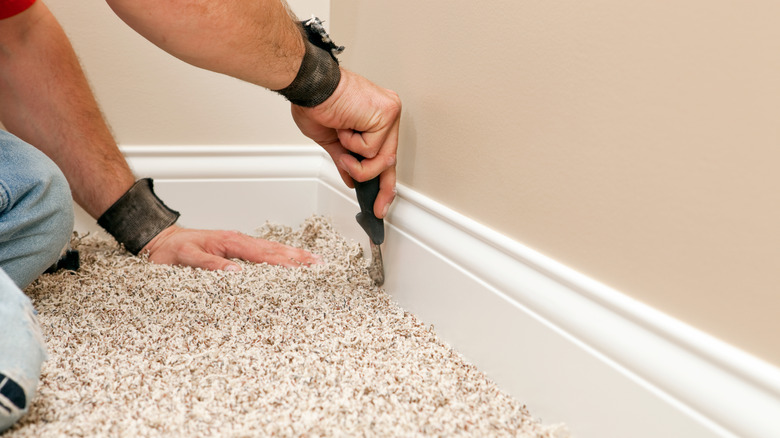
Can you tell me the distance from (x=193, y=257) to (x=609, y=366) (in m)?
0.81

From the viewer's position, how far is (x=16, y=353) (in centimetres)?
55

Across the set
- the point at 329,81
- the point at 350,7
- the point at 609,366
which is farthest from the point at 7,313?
the point at 350,7

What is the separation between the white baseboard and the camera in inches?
19.3

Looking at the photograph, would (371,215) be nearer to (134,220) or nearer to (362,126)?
(362,126)

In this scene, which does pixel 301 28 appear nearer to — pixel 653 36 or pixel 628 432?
pixel 653 36

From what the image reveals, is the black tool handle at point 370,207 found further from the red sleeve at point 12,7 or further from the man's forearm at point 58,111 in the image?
the red sleeve at point 12,7

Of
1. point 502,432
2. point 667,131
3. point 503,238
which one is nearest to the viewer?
point 667,131

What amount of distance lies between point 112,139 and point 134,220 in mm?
198

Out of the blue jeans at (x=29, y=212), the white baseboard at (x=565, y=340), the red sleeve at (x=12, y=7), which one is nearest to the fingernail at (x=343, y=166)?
the white baseboard at (x=565, y=340)

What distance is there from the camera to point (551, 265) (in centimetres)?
67

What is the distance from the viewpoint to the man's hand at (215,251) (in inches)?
44.0

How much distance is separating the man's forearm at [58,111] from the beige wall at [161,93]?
0.10 metres

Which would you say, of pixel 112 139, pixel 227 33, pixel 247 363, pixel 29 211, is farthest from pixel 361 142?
pixel 112 139

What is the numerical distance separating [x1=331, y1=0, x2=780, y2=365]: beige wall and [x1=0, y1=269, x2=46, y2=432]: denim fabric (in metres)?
0.56
